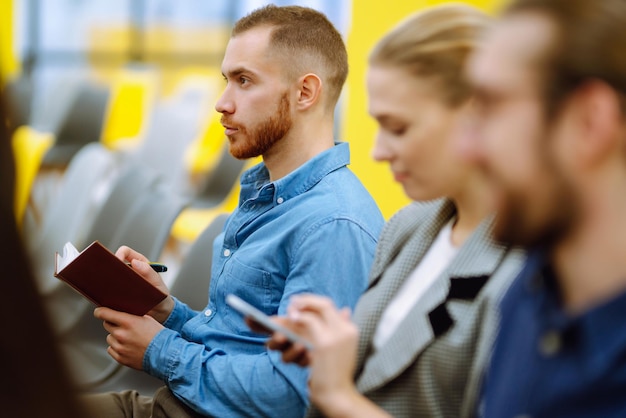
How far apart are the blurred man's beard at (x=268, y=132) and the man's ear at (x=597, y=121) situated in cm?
129

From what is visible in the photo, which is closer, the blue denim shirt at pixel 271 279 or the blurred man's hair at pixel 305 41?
the blue denim shirt at pixel 271 279

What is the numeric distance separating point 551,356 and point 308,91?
1.30 m

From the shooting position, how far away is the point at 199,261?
2.52 m

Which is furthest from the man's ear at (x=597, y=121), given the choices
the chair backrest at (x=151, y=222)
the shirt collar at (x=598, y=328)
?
the chair backrest at (x=151, y=222)

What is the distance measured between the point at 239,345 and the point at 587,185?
46.1 inches

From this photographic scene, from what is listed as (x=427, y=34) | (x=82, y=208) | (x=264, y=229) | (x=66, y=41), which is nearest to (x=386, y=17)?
(x=82, y=208)

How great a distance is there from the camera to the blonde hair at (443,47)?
4.73 feet

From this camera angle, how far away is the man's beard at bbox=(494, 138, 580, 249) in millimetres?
989

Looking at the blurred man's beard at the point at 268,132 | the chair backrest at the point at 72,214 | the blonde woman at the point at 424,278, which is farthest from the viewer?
the chair backrest at the point at 72,214

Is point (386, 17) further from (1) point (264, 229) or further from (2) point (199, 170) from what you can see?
(2) point (199, 170)

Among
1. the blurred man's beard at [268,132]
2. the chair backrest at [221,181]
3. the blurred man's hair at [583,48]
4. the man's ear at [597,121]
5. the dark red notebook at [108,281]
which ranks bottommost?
the chair backrest at [221,181]

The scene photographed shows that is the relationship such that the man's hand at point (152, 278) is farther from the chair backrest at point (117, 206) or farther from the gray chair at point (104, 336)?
the chair backrest at point (117, 206)

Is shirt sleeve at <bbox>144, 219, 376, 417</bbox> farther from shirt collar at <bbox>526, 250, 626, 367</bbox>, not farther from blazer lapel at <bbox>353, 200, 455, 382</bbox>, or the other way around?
shirt collar at <bbox>526, 250, 626, 367</bbox>

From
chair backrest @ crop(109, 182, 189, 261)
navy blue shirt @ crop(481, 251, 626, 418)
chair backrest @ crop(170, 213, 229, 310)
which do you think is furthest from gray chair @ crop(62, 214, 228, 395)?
navy blue shirt @ crop(481, 251, 626, 418)
